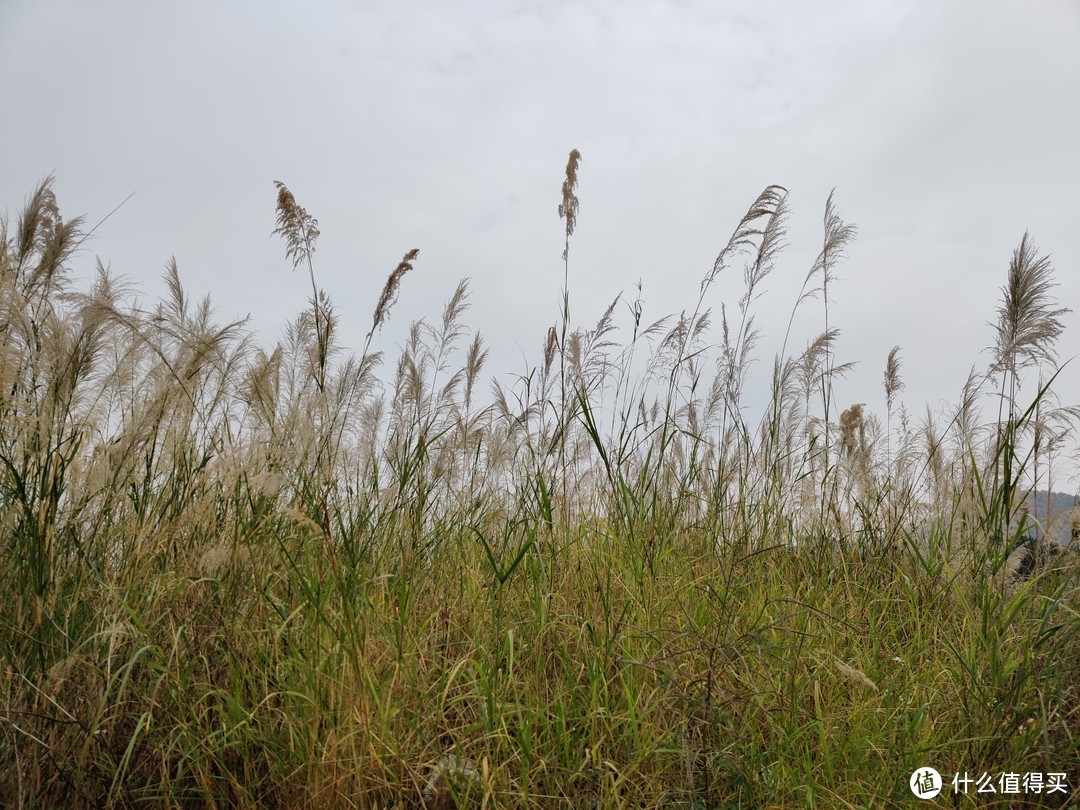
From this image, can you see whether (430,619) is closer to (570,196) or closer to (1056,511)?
(570,196)

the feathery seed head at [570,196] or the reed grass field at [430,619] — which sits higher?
the feathery seed head at [570,196]

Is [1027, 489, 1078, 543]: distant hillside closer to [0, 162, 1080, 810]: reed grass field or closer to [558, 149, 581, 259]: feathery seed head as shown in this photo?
[0, 162, 1080, 810]: reed grass field

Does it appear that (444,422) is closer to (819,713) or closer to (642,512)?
(642,512)

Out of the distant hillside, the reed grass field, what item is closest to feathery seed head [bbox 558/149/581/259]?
the reed grass field

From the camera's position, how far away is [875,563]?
13.1 ft

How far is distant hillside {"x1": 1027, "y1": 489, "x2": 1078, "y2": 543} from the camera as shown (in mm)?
3641

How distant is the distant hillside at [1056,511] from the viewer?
364 cm
